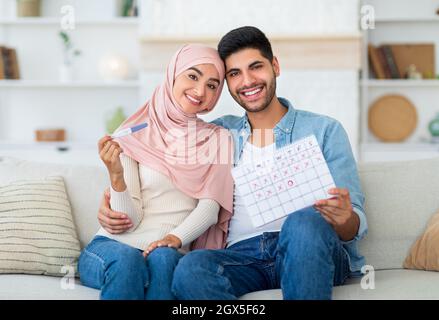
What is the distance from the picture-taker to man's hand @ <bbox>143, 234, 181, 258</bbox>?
1.67 meters

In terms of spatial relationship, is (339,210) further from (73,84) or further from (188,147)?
(73,84)

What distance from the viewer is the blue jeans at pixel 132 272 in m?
1.51

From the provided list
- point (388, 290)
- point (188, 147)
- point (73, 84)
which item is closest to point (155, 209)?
point (188, 147)

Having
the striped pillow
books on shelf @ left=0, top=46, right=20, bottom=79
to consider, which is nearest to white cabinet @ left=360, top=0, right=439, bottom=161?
books on shelf @ left=0, top=46, right=20, bottom=79

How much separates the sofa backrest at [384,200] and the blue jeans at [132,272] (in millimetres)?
356

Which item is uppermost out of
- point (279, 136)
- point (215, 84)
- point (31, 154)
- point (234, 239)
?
point (215, 84)

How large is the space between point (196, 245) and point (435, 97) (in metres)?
2.98

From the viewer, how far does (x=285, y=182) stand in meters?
1.67

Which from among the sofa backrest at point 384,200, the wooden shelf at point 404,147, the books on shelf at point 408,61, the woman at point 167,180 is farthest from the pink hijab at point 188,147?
the books on shelf at point 408,61

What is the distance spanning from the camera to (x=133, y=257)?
1556 millimetres

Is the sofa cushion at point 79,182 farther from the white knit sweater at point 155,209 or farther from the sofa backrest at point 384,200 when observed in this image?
the white knit sweater at point 155,209
